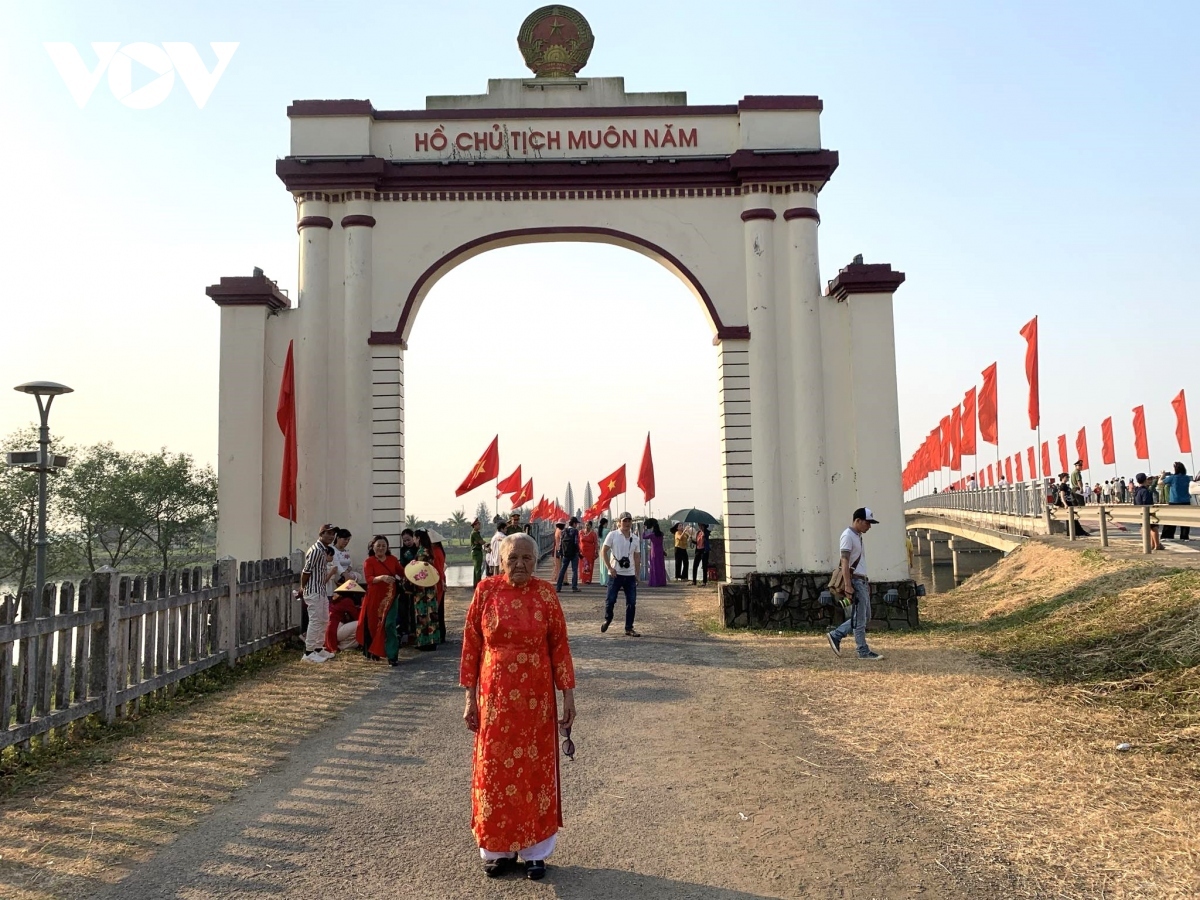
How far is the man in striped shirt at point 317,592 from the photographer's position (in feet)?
33.6

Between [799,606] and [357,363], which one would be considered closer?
[799,606]

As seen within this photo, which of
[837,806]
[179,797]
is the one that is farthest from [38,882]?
[837,806]

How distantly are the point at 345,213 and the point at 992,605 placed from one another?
11813 mm

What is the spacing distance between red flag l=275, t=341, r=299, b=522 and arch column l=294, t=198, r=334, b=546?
0.22m

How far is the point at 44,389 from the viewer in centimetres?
1305

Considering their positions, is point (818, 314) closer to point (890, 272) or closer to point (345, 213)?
point (890, 272)

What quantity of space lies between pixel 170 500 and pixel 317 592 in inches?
1662

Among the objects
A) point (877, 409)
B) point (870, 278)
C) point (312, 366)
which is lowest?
point (877, 409)

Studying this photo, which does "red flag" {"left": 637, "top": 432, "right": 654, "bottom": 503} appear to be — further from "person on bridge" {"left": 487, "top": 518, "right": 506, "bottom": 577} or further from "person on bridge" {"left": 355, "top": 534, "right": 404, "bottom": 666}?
"person on bridge" {"left": 355, "top": 534, "right": 404, "bottom": 666}

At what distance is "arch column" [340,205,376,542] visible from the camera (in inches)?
505

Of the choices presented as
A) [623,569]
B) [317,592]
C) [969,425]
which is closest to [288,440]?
[317,592]

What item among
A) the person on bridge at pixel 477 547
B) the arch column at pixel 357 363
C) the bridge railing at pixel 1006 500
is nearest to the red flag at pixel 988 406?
the bridge railing at pixel 1006 500

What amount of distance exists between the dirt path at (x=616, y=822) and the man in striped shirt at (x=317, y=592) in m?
2.79

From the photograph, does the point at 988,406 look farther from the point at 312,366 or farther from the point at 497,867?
the point at 497,867
